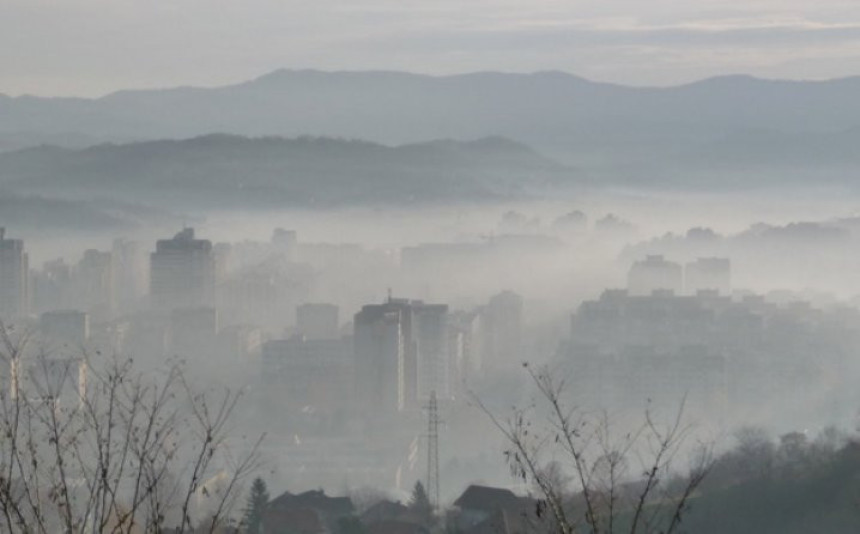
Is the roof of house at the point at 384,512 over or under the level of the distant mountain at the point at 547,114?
under

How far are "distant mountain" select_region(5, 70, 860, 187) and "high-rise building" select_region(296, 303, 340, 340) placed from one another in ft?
64.9

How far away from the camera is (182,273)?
2442 centimetres

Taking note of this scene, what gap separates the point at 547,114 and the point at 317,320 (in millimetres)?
25804

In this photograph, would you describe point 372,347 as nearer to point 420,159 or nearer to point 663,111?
point 420,159

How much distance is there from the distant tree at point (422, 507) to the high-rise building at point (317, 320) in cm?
1162

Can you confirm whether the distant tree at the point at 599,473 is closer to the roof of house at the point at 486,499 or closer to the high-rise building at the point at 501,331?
the roof of house at the point at 486,499

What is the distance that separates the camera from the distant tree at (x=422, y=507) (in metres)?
8.55

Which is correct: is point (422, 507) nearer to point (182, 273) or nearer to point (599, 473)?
point (599, 473)

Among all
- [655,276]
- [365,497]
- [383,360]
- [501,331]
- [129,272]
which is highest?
[129,272]

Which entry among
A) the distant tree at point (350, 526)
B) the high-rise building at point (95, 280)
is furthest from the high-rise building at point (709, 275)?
the distant tree at point (350, 526)

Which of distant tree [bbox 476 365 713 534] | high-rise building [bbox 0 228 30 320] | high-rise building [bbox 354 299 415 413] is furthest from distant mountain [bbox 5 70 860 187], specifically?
distant tree [bbox 476 365 713 534]

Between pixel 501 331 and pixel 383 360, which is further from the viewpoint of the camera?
pixel 501 331

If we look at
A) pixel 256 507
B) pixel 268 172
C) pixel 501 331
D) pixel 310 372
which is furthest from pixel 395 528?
pixel 268 172

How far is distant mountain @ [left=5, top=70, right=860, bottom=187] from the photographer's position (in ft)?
142
